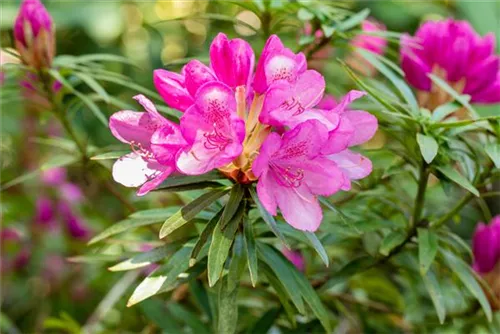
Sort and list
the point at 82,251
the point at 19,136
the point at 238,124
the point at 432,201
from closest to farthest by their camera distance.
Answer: the point at 238,124
the point at 432,201
the point at 82,251
the point at 19,136

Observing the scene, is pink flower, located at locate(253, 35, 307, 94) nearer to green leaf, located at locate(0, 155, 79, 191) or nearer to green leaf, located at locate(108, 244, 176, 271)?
green leaf, located at locate(108, 244, 176, 271)

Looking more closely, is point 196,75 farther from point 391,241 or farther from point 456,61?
point 456,61

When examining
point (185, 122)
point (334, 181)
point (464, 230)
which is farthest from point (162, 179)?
point (464, 230)

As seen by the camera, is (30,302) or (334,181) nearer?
(334,181)

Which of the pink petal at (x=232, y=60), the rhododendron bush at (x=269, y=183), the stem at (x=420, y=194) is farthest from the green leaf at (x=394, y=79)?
the pink petal at (x=232, y=60)

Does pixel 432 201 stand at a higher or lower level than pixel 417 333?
higher

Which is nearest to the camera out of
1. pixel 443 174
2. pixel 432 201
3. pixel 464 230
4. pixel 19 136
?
pixel 443 174

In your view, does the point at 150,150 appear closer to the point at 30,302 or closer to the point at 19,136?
the point at 30,302
